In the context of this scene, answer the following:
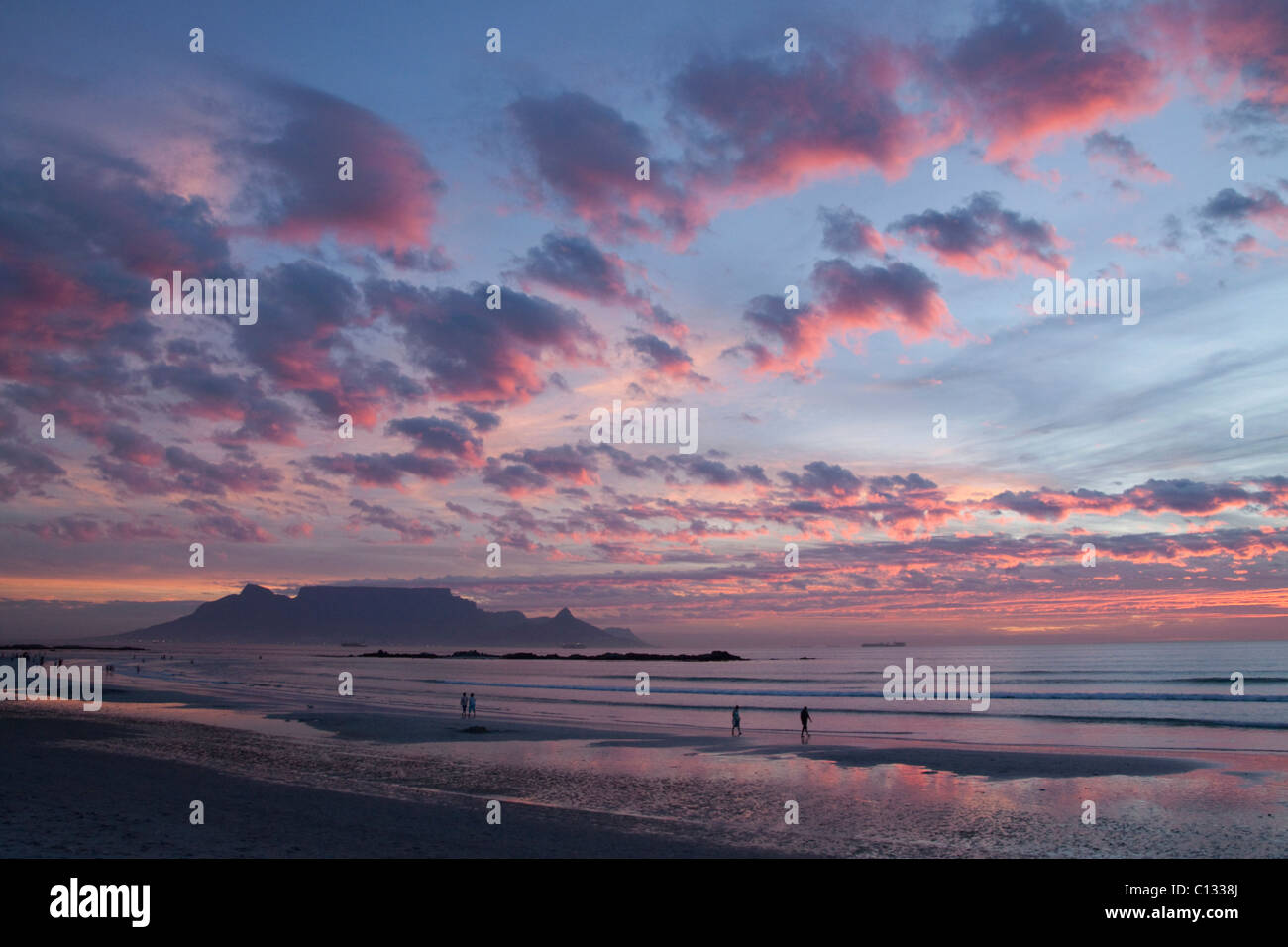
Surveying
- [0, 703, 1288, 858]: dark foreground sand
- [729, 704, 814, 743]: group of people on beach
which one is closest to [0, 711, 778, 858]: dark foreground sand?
[0, 703, 1288, 858]: dark foreground sand

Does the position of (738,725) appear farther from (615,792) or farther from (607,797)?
(607,797)

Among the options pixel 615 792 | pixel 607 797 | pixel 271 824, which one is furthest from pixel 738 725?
pixel 271 824

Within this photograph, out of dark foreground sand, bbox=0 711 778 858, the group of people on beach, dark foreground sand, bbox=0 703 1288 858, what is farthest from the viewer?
the group of people on beach

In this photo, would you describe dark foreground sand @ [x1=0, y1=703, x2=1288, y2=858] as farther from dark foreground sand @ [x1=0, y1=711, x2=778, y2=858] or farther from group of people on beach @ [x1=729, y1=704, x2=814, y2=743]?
group of people on beach @ [x1=729, y1=704, x2=814, y2=743]

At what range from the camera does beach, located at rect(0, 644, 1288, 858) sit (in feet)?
57.3

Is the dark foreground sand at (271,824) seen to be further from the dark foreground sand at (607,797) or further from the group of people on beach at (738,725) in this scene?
the group of people on beach at (738,725)

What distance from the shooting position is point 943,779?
27734 mm

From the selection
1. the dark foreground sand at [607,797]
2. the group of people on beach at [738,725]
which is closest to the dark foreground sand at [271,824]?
the dark foreground sand at [607,797]

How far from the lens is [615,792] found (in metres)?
24.7

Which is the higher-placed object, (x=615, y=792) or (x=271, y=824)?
(x=271, y=824)

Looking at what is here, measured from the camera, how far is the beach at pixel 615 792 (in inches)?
687

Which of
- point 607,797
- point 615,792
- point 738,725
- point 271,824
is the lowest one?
point 738,725
